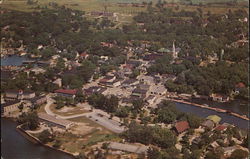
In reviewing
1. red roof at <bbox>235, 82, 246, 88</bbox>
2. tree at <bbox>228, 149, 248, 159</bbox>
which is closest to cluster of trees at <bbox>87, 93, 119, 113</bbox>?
tree at <bbox>228, 149, 248, 159</bbox>

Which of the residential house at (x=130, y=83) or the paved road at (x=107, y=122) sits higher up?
the residential house at (x=130, y=83)

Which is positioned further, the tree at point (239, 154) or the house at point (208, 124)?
the house at point (208, 124)

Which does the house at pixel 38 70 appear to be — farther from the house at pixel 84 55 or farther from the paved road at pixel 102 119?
the paved road at pixel 102 119

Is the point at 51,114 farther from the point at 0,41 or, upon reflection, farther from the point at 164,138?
the point at 0,41

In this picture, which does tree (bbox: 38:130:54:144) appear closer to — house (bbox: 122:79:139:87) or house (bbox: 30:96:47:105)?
house (bbox: 30:96:47:105)

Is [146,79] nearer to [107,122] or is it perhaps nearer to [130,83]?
[130,83]

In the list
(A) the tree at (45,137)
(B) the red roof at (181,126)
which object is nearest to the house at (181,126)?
(B) the red roof at (181,126)
